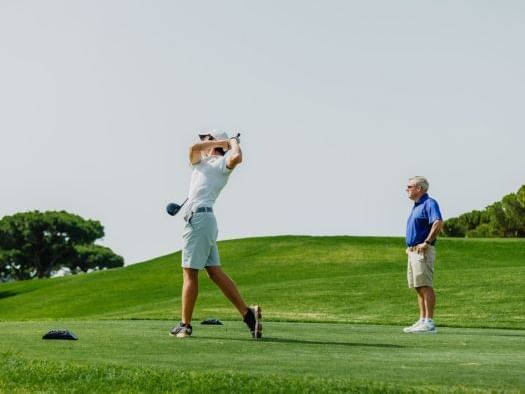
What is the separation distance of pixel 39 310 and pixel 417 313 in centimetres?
2398

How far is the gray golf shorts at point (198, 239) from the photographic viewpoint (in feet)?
34.7

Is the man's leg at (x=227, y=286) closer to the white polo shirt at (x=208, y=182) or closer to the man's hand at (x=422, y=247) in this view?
the white polo shirt at (x=208, y=182)

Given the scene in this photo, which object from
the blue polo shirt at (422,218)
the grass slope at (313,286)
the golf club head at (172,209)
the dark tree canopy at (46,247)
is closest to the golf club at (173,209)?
the golf club head at (172,209)

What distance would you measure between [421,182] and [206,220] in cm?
398

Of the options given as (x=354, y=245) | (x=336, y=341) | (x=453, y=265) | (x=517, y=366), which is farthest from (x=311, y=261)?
(x=517, y=366)

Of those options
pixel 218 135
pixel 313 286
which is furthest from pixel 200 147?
pixel 313 286

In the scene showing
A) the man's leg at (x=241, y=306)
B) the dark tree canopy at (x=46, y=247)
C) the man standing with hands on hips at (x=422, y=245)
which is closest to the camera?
the man's leg at (x=241, y=306)

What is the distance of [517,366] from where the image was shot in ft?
26.1

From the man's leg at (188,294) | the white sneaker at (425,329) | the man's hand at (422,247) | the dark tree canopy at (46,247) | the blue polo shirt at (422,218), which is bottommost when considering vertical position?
the white sneaker at (425,329)

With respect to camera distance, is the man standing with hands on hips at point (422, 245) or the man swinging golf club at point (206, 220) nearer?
the man swinging golf club at point (206, 220)

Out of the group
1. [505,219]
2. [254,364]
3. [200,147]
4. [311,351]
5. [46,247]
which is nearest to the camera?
[254,364]

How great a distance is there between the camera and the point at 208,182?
1065cm

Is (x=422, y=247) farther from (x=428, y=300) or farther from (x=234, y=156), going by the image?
(x=234, y=156)

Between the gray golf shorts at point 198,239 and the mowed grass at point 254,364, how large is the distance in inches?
33.2
